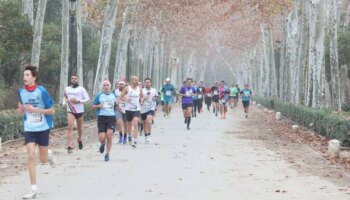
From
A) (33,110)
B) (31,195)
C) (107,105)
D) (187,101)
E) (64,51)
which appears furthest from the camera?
(64,51)

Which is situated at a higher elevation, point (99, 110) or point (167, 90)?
point (167, 90)

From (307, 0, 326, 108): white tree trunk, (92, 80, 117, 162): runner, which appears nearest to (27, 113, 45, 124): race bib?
(92, 80, 117, 162): runner

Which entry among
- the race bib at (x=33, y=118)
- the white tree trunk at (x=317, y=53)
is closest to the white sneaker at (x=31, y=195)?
the race bib at (x=33, y=118)

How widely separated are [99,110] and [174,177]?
4.01m

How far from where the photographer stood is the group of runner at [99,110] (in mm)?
10109

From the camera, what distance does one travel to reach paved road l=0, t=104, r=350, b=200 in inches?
401

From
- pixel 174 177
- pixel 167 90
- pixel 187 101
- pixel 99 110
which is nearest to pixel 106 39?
pixel 167 90

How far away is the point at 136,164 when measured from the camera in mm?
14234

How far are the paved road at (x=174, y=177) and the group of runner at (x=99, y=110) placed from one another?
20.4 inches

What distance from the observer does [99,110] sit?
15.5 meters

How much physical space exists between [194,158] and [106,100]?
2.41 meters

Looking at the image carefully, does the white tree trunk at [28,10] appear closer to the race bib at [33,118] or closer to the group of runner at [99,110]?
the group of runner at [99,110]

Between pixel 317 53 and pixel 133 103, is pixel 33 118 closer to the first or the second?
pixel 133 103

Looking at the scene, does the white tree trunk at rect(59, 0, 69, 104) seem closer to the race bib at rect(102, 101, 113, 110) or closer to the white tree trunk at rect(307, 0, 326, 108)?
the white tree trunk at rect(307, 0, 326, 108)
